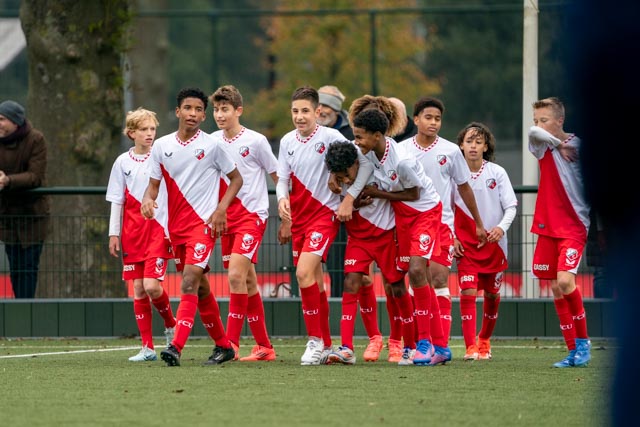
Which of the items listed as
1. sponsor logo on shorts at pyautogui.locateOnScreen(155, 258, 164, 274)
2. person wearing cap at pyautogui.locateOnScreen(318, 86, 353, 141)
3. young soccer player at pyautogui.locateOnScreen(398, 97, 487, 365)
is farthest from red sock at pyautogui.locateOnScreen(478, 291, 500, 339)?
sponsor logo on shorts at pyautogui.locateOnScreen(155, 258, 164, 274)

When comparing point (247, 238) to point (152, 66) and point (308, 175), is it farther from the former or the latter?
point (152, 66)

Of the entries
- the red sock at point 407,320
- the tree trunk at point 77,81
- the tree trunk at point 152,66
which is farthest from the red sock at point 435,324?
the tree trunk at point 152,66

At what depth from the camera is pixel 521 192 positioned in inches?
466

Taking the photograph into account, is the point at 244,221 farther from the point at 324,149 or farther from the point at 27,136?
the point at 27,136

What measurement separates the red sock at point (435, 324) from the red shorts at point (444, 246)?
0.42 metres

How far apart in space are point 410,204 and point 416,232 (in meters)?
0.21

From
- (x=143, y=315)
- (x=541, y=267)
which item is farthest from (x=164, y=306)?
(x=541, y=267)

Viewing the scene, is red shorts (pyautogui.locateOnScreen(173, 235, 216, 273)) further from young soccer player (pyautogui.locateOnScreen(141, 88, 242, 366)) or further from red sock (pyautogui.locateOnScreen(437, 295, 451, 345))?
red sock (pyautogui.locateOnScreen(437, 295, 451, 345))

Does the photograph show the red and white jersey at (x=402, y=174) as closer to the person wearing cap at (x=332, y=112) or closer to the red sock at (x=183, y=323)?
the red sock at (x=183, y=323)

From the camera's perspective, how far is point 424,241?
28.6 feet

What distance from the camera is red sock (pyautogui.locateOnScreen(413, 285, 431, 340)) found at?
346 inches

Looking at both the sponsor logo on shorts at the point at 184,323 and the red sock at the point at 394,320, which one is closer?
the sponsor logo on shorts at the point at 184,323

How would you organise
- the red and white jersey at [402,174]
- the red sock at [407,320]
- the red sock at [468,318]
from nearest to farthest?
the red and white jersey at [402,174]
the red sock at [407,320]
the red sock at [468,318]

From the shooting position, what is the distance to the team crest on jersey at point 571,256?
28.3 ft
